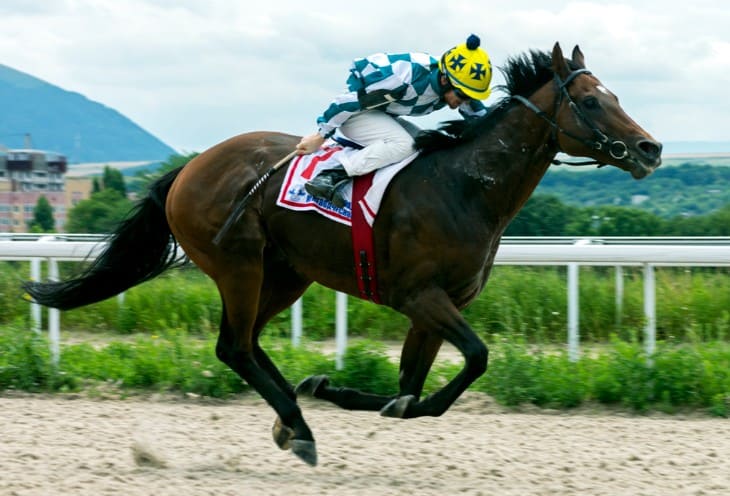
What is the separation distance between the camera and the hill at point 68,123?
68.0 m

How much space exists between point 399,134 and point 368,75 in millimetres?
291

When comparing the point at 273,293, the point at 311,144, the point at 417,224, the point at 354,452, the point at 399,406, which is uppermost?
the point at 311,144

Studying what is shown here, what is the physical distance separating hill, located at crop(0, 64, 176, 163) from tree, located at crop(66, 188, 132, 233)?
5200cm

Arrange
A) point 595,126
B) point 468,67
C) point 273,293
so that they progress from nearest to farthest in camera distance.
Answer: point 595,126 → point 468,67 → point 273,293

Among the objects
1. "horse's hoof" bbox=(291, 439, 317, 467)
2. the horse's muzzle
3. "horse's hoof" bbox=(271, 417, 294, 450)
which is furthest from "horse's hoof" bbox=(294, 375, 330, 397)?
the horse's muzzle

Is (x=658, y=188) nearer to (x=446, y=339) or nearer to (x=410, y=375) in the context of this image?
(x=410, y=375)

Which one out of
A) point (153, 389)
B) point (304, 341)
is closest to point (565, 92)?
point (304, 341)

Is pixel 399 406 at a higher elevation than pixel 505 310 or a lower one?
lower

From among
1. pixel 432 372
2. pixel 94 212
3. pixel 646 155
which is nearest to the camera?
pixel 646 155

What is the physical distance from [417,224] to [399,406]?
0.76 meters

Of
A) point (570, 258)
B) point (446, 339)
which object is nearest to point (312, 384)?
point (446, 339)

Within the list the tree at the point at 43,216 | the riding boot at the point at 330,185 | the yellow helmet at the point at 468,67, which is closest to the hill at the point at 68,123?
the tree at the point at 43,216

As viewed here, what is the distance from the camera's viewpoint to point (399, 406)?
4.38 metres

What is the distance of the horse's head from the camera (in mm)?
4266
